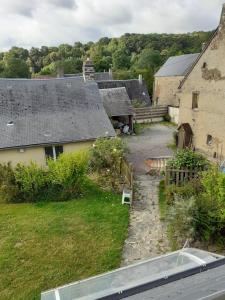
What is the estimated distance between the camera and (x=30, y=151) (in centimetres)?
1841

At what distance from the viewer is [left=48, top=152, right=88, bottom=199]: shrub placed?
553 inches

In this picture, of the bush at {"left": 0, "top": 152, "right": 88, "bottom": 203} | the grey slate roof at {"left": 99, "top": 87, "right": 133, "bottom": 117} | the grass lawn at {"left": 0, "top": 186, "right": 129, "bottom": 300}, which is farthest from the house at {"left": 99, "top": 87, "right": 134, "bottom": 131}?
the grass lawn at {"left": 0, "top": 186, "right": 129, "bottom": 300}

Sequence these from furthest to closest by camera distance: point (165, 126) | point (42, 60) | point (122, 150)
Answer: point (42, 60) < point (165, 126) < point (122, 150)

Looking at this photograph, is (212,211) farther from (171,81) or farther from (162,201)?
(171,81)

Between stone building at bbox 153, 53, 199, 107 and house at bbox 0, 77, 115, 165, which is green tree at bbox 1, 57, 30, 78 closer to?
stone building at bbox 153, 53, 199, 107

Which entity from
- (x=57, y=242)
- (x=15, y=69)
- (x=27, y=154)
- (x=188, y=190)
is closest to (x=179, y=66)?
(x=27, y=154)

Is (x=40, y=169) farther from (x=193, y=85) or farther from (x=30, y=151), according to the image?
(x=193, y=85)

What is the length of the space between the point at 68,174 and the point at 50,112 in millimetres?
7555

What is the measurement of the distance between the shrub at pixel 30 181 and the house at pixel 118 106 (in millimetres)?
14961

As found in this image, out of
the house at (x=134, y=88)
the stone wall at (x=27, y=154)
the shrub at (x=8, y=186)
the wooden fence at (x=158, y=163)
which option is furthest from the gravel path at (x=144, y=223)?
the house at (x=134, y=88)

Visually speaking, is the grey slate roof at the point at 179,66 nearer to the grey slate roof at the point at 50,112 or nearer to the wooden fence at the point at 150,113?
the wooden fence at the point at 150,113

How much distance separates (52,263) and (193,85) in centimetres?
1578

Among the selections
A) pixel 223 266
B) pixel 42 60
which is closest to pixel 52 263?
pixel 223 266

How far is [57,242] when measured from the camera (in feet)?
33.9
